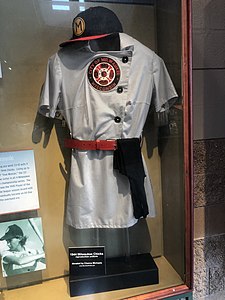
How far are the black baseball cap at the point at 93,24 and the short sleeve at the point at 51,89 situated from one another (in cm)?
8

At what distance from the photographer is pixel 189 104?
107 centimetres

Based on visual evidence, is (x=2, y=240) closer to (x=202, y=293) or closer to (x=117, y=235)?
(x=117, y=235)

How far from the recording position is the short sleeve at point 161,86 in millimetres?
1138

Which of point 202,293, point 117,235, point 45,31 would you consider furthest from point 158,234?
point 45,31

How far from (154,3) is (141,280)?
1071mm

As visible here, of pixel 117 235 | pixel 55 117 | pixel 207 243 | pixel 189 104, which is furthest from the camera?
pixel 207 243

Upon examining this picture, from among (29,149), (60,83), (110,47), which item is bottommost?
(29,149)

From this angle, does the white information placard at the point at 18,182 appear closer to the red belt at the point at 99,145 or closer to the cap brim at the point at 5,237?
the cap brim at the point at 5,237

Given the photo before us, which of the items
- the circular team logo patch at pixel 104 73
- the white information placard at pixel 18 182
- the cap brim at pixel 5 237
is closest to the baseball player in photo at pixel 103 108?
the circular team logo patch at pixel 104 73

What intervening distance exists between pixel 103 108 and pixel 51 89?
199mm

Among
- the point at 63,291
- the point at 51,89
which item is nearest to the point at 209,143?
the point at 51,89

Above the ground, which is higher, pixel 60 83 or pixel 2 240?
pixel 60 83

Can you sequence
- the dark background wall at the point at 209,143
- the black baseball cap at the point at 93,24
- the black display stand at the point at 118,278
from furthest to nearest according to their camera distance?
the dark background wall at the point at 209,143
the black display stand at the point at 118,278
the black baseball cap at the point at 93,24

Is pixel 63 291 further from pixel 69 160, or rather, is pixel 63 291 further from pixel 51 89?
pixel 51 89
